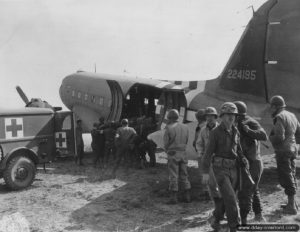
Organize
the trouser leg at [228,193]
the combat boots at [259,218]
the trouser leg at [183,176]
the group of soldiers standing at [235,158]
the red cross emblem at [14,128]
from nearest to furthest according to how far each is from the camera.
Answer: the trouser leg at [228,193]
the group of soldiers standing at [235,158]
the combat boots at [259,218]
the trouser leg at [183,176]
the red cross emblem at [14,128]

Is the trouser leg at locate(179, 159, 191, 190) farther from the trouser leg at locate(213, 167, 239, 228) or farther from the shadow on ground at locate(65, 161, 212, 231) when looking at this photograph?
the trouser leg at locate(213, 167, 239, 228)

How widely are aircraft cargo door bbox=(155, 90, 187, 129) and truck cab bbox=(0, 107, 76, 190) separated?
3102 millimetres

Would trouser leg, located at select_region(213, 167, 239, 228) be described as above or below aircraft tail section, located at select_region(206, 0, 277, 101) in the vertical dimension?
below

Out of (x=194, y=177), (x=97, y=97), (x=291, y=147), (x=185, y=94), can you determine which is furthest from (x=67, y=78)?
(x=291, y=147)

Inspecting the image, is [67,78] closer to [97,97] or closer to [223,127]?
[97,97]

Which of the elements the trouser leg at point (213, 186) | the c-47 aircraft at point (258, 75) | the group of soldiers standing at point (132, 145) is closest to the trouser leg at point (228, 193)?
the trouser leg at point (213, 186)

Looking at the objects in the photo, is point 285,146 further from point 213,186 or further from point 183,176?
point 183,176

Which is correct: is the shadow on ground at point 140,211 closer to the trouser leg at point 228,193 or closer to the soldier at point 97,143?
the trouser leg at point 228,193

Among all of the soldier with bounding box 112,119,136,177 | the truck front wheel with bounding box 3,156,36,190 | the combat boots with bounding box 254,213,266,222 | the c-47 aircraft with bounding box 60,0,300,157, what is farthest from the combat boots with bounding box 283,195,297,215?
the truck front wheel with bounding box 3,156,36,190

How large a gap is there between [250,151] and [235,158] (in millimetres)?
700

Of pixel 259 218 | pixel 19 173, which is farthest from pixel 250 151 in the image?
pixel 19 173

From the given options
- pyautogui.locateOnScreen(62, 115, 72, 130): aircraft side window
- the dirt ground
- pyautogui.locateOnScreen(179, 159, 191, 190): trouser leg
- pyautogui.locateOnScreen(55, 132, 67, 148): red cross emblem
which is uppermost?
pyautogui.locateOnScreen(62, 115, 72, 130): aircraft side window

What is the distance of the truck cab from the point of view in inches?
349

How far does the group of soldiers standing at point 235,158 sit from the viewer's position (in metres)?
5.49
